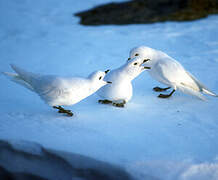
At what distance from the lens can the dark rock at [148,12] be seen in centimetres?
736

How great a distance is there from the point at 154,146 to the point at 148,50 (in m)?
1.61

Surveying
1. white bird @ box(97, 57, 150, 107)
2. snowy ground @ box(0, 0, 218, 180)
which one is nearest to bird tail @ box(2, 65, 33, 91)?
snowy ground @ box(0, 0, 218, 180)

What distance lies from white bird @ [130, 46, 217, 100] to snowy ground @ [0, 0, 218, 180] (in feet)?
0.67

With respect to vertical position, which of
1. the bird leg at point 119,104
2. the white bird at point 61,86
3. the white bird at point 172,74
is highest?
the white bird at point 172,74

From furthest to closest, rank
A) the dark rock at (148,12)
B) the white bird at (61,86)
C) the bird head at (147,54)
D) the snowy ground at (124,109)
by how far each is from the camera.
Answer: the dark rock at (148,12) < the bird head at (147,54) < the white bird at (61,86) < the snowy ground at (124,109)

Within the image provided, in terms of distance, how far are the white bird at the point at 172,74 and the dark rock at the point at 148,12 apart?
3566mm

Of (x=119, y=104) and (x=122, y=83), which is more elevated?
(x=122, y=83)

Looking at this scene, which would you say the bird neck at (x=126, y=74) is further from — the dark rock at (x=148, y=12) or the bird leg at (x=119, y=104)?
the dark rock at (x=148, y=12)

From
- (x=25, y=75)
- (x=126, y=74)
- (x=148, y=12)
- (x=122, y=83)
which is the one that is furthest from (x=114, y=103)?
(x=148, y=12)

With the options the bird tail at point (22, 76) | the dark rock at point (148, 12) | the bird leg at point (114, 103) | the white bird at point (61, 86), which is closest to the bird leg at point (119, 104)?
the bird leg at point (114, 103)

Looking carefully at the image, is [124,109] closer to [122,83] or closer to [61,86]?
[122,83]

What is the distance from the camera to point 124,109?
3629 millimetres

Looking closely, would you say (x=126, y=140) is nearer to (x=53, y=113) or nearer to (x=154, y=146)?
(x=154, y=146)

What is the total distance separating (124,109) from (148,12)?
4956mm
